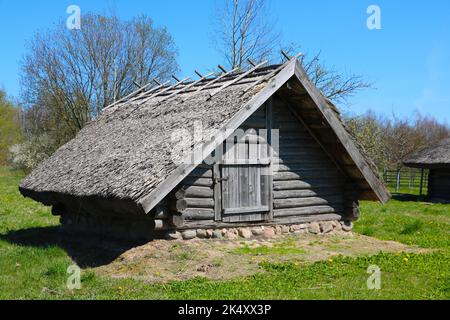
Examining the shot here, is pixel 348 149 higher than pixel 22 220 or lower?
higher

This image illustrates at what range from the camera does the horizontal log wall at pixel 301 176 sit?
1250 cm

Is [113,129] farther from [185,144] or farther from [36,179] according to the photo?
[185,144]

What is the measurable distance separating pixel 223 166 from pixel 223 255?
6.89ft

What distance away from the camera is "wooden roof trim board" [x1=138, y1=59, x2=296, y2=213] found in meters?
9.29

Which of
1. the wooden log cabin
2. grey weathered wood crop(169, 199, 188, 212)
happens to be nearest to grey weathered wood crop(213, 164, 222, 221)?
the wooden log cabin

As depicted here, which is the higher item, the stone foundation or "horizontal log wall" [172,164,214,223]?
"horizontal log wall" [172,164,214,223]

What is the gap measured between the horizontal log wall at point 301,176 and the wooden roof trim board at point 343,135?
3.09 feet

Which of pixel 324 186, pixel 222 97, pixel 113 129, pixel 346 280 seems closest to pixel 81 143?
A: pixel 113 129

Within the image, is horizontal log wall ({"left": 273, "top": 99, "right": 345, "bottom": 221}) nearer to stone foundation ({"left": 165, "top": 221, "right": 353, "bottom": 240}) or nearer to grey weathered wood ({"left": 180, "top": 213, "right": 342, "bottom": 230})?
grey weathered wood ({"left": 180, "top": 213, "right": 342, "bottom": 230})

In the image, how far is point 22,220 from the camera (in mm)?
17500

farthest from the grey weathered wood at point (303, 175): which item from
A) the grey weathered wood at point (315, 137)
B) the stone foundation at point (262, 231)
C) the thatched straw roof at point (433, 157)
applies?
the thatched straw roof at point (433, 157)

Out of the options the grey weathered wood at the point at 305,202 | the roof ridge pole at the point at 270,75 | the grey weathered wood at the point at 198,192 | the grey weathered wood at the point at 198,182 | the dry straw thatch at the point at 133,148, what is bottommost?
the grey weathered wood at the point at 305,202

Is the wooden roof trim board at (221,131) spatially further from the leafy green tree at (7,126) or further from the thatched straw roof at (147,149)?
the leafy green tree at (7,126)
